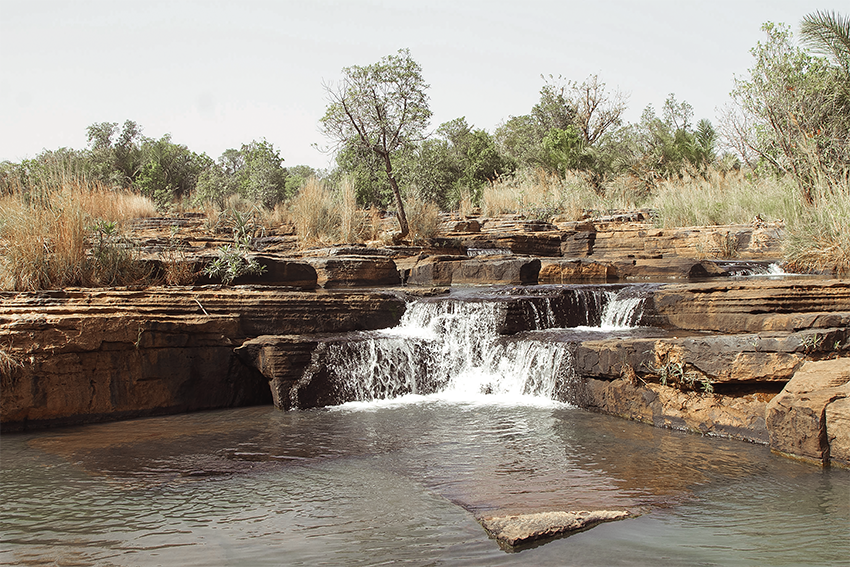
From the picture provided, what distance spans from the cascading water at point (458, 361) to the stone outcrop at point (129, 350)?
34.7 inches

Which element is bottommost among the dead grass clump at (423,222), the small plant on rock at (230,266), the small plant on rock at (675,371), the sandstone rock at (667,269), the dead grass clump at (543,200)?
the small plant on rock at (675,371)

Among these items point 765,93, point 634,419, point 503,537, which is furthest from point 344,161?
point 503,537

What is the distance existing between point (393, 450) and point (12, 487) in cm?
226

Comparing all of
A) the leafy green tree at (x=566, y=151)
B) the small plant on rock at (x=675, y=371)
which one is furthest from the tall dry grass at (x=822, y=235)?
the leafy green tree at (x=566, y=151)

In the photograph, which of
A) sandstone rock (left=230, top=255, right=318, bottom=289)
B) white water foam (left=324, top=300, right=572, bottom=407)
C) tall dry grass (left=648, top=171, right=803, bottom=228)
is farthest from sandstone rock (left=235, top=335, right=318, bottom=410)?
tall dry grass (left=648, top=171, right=803, bottom=228)

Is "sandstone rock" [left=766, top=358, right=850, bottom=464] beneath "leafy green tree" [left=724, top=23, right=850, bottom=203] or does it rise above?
beneath

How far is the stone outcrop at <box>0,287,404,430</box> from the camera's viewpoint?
5344 millimetres

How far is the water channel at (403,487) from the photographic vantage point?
2854mm

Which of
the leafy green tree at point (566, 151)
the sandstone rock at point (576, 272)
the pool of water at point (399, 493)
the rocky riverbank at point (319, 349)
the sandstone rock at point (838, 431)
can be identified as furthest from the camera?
the leafy green tree at point (566, 151)

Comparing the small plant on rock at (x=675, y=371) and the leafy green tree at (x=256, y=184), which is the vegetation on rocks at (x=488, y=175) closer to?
the leafy green tree at (x=256, y=184)

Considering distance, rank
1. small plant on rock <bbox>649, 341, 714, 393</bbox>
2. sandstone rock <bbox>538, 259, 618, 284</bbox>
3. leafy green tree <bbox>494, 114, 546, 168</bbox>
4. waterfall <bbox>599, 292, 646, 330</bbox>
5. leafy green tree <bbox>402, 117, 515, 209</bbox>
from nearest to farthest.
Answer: small plant on rock <bbox>649, 341, 714, 393</bbox> < waterfall <bbox>599, 292, 646, 330</bbox> < sandstone rock <bbox>538, 259, 618, 284</bbox> < leafy green tree <bbox>402, 117, 515, 209</bbox> < leafy green tree <bbox>494, 114, 546, 168</bbox>

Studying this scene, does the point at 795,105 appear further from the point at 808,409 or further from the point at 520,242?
the point at 808,409

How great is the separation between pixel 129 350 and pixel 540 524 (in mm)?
4159

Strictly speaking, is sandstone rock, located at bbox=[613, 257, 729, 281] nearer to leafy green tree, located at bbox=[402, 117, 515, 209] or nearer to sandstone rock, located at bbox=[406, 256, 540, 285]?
sandstone rock, located at bbox=[406, 256, 540, 285]
